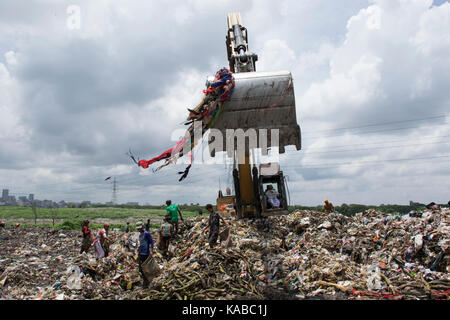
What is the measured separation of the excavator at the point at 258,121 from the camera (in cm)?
651

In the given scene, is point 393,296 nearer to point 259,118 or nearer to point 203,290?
point 203,290

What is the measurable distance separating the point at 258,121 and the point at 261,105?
416 mm

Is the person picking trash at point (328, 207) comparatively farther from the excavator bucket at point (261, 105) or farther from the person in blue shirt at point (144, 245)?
the person in blue shirt at point (144, 245)

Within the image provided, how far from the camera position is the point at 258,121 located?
273 inches

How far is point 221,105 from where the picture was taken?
646 cm

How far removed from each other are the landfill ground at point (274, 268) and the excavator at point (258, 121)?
4.21ft

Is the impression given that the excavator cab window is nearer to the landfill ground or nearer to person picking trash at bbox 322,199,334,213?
the landfill ground

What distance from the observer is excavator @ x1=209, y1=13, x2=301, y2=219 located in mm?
6512

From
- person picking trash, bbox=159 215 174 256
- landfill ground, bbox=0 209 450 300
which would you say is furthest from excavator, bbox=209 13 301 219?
person picking trash, bbox=159 215 174 256

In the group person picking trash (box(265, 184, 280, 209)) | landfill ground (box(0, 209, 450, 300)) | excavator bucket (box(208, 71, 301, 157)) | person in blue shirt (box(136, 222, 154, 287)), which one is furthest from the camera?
person picking trash (box(265, 184, 280, 209))

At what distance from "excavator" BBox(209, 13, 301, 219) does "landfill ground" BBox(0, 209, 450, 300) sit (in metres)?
1.28

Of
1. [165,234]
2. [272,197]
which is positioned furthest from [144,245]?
[272,197]
